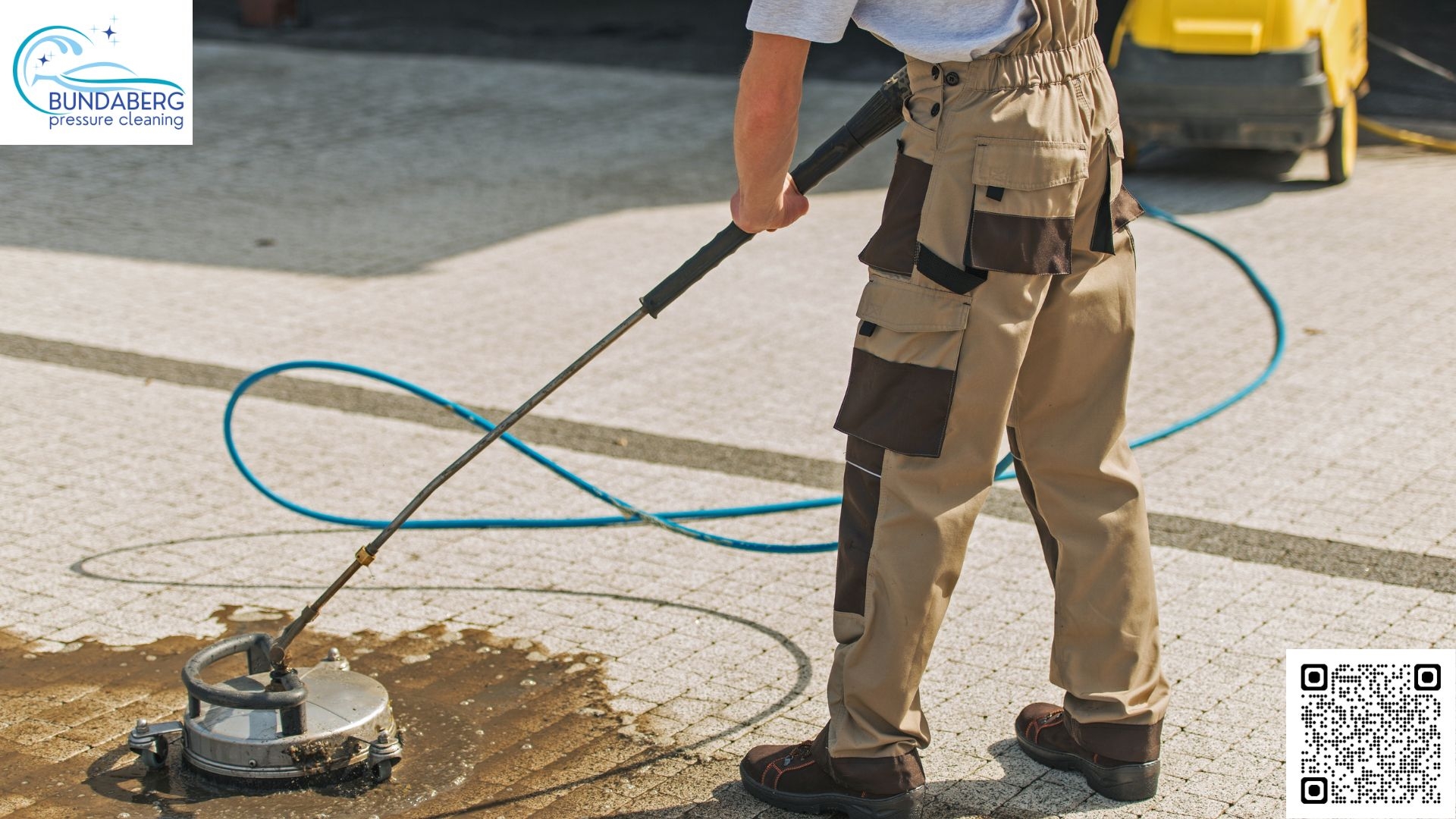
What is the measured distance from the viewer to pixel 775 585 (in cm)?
463

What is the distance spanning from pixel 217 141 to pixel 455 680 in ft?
29.5

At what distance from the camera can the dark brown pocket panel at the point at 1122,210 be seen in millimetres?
3262

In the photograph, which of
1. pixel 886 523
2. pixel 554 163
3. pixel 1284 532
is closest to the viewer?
pixel 886 523

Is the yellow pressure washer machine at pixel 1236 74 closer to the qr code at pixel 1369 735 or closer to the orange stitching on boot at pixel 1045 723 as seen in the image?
the qr code at pixel 1369 735

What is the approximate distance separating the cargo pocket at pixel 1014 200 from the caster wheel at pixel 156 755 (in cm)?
202

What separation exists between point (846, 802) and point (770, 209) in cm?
121

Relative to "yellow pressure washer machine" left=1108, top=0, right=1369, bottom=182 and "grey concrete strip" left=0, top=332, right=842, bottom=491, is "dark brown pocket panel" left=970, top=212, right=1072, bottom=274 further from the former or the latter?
"yellow pressure washer machine" left=1108, top=0, right=1369, bottom=182

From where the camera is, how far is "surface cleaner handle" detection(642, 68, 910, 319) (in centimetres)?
325

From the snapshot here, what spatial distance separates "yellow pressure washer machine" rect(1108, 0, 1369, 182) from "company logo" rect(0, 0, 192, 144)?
5831 millimetres

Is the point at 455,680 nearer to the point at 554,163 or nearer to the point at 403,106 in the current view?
the point at 554,163

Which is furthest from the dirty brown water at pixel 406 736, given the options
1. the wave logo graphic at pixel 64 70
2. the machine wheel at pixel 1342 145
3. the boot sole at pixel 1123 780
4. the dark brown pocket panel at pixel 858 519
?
the machine wheel at pixel 1342 145

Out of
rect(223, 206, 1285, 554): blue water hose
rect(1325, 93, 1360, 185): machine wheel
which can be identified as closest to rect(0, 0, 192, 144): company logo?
rect(223, 206, 1285, 554): blue water hose

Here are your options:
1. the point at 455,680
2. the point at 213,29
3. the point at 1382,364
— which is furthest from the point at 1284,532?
the point at 213,29

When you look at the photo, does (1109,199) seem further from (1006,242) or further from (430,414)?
(430,414)
